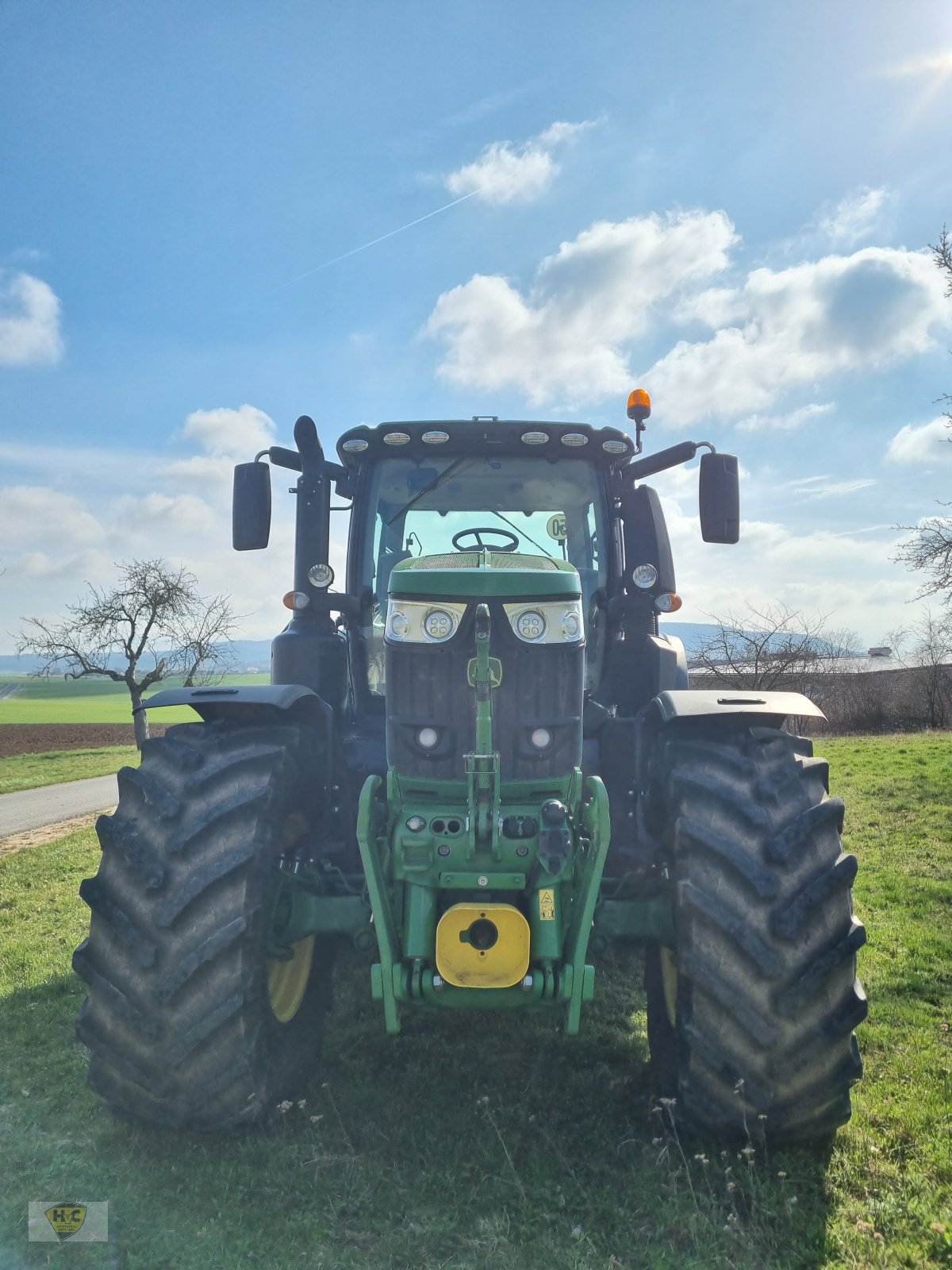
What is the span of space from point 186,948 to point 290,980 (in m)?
0.90

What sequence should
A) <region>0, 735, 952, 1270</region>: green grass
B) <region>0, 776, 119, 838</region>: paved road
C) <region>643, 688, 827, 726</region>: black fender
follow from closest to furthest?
<region>0, 735, 952, 1270</region>: green grass, <region>643, 688, 827, 726</region>: black fender, <region>0, 776, 119, 838</region>: paved road

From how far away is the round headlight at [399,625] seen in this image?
3.36 meters

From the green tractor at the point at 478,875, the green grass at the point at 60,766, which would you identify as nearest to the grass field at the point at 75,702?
the green grass at the point at 60,766

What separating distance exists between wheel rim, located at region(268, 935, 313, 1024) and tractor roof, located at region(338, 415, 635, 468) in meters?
2.35

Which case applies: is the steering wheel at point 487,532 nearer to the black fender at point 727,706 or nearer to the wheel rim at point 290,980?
the black fender at point 727,706

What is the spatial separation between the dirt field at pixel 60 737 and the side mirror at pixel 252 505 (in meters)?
23.6

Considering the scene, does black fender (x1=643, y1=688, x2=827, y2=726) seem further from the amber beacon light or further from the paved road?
the paved road

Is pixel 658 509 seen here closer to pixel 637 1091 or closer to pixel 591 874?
pixel 591 874

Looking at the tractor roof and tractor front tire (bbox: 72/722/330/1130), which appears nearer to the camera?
tractor front tire (bbox: 72/722/330/1130)

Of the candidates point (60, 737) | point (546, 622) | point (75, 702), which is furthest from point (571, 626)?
point (75, 702)

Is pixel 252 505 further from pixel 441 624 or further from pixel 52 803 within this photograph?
pixel 52 803

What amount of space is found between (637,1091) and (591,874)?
1.22 meters

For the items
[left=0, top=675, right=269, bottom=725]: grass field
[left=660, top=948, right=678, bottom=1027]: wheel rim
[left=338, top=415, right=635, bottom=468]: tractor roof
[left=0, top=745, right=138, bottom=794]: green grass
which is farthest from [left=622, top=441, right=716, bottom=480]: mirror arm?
[left=0, top=675, right=269, bottom=725]: grass field

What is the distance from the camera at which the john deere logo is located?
2.84 metres
